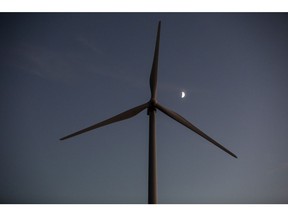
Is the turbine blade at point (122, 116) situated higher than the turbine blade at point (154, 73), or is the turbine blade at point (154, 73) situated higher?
the turbine blade at point (154, 73)

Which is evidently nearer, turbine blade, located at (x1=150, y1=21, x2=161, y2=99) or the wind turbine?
the wind turbine

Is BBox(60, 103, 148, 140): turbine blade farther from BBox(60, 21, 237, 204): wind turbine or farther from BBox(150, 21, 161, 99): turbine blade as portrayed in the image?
BBox(150, 21, 161, 99): turbine blade

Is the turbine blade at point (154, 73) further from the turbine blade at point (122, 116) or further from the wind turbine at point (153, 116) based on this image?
the turbine blade at point (122, 116)

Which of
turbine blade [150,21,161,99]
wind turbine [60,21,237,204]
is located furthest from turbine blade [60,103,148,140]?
turbine blade [150,21,161,99]

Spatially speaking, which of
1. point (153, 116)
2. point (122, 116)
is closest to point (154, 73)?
point (153, 116)

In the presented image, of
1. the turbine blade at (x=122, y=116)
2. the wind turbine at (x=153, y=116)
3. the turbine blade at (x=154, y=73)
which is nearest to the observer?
the wind turbine at (x=153, y=116)

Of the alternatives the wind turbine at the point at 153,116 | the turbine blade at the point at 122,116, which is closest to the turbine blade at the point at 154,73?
the wind turbine at the point at 153,116

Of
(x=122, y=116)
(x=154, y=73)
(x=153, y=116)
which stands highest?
(x=154, y=73)

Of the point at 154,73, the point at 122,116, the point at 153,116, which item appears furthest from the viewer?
the point at 154,73

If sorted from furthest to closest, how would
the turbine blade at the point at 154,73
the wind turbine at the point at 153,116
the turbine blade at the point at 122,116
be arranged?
the turbine blade at the point at 154,73, the turbine blade at the point at 122,116, the wind turbine at the point at 153,116

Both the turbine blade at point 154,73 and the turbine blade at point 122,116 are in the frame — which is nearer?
the turbine blade at point 122,116

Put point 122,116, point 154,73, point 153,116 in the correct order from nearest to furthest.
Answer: point 153,116, point 122,116, point 154,73

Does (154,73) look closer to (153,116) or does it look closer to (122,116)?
(153,116)

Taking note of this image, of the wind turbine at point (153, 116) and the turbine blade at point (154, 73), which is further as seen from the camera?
the turbine blade at point (154, 73)
